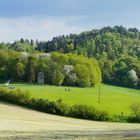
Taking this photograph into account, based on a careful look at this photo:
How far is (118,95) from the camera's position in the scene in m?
122

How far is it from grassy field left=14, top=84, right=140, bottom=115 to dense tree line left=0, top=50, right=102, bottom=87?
5.01 meters

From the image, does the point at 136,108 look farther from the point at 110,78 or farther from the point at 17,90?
the point at 110,78

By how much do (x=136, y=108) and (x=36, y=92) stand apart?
26.0 metres

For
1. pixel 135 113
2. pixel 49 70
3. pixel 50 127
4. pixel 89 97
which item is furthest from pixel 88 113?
pixel 49 70

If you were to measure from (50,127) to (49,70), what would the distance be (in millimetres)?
63842

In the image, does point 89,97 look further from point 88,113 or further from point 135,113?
point 88,113

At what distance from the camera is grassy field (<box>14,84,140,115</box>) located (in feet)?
323

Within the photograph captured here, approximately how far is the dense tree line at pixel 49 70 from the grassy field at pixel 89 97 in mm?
5009

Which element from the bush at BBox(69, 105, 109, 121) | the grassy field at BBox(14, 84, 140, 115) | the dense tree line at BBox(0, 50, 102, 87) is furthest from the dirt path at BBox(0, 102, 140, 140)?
the dense tree line at BBox(0, 50, 102, 87)

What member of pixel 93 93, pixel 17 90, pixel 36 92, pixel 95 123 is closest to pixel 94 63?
pixel 93 93

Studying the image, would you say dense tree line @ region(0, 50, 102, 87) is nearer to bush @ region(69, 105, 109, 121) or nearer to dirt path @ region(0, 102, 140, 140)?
dirt path @ region(0, 102, 140, 140)

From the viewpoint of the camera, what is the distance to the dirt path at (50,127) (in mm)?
58300

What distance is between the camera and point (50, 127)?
220ft

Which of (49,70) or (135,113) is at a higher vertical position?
(49,70)
